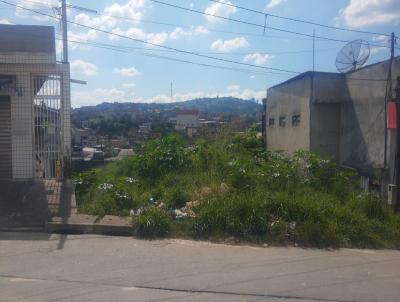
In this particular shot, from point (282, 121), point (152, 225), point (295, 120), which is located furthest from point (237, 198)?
point (282, 121)

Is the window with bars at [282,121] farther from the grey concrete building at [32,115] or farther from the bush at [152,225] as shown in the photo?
the bush at [152,225]

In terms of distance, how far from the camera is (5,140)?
11.8m

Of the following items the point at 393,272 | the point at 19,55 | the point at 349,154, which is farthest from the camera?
the point at 349,154

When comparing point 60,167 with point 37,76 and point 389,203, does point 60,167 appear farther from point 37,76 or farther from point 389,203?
point 389,203

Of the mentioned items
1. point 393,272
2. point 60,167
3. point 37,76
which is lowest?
point 393,272

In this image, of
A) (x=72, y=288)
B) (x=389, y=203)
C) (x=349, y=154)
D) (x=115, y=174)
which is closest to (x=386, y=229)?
(x=389, y=203)

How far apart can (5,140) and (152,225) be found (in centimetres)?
610

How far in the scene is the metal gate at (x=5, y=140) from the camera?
11.8m

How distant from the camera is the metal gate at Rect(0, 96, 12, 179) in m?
11.8

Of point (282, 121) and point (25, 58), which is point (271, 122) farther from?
point (25, 58)

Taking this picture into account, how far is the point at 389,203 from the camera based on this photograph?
9.80 metres

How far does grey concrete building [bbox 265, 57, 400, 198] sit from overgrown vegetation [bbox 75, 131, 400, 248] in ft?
21.2

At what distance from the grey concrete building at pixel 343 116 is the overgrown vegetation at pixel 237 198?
6.45 metres

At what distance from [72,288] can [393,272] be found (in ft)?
13.9
